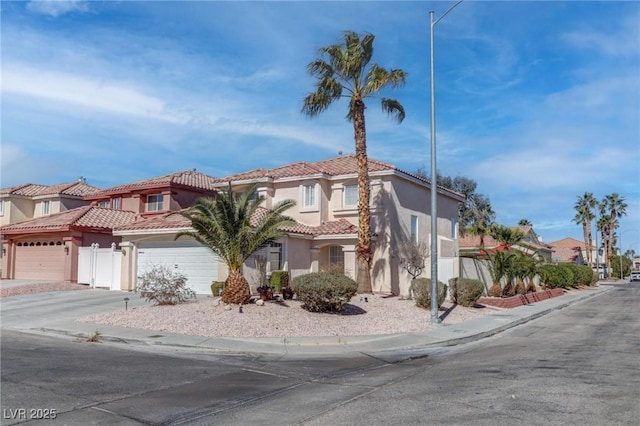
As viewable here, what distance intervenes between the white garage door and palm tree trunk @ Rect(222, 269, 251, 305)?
6077 mm

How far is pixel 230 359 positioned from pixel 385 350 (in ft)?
13.4

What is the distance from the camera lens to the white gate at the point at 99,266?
27.4 m

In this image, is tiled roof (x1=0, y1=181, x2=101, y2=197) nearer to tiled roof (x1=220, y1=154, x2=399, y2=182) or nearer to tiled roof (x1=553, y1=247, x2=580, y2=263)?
tiled roof (x1=220, y1=154, x2=399, y2=182)

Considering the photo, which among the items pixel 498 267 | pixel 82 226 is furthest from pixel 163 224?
pixel 498 267

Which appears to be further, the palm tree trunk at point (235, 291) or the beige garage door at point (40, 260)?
the beige garage door at point (40, 260)

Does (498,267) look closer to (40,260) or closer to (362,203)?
(362,203)

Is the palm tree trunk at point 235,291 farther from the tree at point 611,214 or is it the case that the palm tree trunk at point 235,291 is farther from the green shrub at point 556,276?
the tree at point 611,214

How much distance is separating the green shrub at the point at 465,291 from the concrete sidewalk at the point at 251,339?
4.08ft

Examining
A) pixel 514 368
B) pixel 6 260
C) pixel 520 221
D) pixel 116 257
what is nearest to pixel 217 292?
pixel 116 257

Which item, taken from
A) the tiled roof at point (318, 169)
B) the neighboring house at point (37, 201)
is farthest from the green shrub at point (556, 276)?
the neighboring house at point (37, 201)

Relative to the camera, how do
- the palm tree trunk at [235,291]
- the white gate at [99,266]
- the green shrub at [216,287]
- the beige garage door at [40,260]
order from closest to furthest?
the palm tree trunk at [235,291] < the green shrub at [216,287] < the white gate at [99,266] < the beige garage door at [40,260]

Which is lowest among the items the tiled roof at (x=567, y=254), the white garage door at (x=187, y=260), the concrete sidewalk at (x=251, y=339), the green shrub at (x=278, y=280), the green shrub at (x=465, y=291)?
the concrete sidewalk at (x=251, y=339)

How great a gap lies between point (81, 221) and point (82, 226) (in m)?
0.73

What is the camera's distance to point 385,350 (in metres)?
14.1
